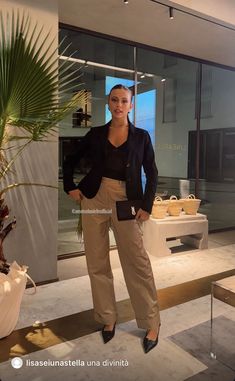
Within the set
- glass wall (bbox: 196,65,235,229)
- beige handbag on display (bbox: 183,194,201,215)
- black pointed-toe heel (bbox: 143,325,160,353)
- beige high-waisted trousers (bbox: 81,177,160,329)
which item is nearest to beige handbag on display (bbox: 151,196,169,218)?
beige handbag on display (bbox: 183,194,201,215)

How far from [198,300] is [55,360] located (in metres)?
1.14

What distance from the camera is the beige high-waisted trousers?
171 cm

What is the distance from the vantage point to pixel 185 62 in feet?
14.4

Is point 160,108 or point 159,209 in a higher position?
point 160,108

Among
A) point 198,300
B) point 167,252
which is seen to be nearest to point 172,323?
point 198,300

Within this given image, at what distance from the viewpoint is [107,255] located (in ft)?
5.90

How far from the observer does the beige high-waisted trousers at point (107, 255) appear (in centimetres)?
171

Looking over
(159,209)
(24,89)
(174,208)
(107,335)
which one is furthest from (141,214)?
(174,208)

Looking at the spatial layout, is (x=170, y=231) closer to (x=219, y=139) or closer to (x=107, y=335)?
(x=107, y=335)

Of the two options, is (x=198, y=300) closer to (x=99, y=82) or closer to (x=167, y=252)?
(x=167, y=252)

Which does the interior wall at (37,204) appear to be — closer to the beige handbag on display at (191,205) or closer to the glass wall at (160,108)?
the glass wall at (160,108)

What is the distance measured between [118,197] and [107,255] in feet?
1.13

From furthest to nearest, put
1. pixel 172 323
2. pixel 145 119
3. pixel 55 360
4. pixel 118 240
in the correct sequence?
pixel 145 119
pixel 172 323
pixel 118 240
pixel 55 360

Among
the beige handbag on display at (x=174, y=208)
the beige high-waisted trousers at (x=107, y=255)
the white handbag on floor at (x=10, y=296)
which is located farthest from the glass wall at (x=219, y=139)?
the white handbag on floor at (x=10, y=296)
